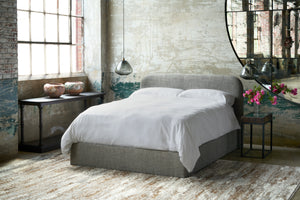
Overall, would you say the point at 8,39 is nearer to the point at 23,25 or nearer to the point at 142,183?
the point at 23,25

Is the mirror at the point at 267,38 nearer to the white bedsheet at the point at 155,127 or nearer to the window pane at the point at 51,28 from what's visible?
the white bedsheet at the point at 155,127

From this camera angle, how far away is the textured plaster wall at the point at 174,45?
242 inches

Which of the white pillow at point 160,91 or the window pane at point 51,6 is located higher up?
the window pane at point 51,6

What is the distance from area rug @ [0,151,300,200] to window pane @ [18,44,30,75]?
1.44 meters

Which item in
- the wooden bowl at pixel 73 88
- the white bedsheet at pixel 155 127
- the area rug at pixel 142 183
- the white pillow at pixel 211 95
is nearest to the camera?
the area rug at pixel 142 183

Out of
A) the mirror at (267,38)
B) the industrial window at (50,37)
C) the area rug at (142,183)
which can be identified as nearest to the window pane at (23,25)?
the industrial window at (50,37)

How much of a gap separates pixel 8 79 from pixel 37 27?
1.14 m

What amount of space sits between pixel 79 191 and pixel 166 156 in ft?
3.10

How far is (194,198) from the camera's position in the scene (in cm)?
386

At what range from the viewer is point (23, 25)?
19.6ft

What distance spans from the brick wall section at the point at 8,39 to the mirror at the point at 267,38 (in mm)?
2833

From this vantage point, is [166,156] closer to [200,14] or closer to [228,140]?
[228,140]

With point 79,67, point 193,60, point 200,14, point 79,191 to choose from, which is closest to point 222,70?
point 193,60

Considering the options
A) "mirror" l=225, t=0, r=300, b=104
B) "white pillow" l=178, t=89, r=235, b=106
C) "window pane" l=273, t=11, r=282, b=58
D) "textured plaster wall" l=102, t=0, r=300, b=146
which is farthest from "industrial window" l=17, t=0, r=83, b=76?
"window pane" l=273, t=11, r=282, b=58
